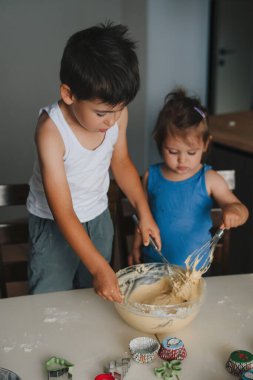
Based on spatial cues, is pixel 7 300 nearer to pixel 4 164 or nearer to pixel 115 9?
pixel 4 164

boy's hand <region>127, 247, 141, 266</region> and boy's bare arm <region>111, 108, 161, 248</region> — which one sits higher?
boy's bare arm <region>111, 108, 161, 248</region>

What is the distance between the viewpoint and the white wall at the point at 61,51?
3135 mm

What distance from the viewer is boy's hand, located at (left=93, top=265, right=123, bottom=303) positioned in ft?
3.38

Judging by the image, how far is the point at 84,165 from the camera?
1.36 m

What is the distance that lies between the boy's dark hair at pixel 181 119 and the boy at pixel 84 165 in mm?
156

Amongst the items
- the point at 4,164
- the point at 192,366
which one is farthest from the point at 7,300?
the point at 4,164

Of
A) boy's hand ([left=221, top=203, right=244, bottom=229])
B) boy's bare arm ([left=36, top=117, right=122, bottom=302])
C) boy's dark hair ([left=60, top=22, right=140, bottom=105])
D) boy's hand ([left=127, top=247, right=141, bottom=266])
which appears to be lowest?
boy's hand ([left=127, top=247, right=141, bottom=266])

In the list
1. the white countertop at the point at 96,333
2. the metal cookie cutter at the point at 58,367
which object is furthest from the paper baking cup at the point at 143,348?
the metal cookie cutter at the point at 58,367

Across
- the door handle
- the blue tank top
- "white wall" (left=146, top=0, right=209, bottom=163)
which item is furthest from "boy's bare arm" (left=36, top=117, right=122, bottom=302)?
the door handle

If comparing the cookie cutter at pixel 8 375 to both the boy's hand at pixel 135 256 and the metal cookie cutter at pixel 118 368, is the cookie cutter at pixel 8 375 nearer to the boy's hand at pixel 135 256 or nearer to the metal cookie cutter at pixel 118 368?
the metal cookie cutter at pixel 118 368

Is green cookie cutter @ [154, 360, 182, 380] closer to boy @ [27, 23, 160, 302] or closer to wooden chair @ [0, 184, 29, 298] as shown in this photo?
boy @ [27, 23, 160, 302]

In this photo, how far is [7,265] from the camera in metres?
1.47

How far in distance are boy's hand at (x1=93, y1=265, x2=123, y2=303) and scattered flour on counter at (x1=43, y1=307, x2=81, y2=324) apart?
0.31 feet

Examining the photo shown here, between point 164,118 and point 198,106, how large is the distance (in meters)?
0.12
